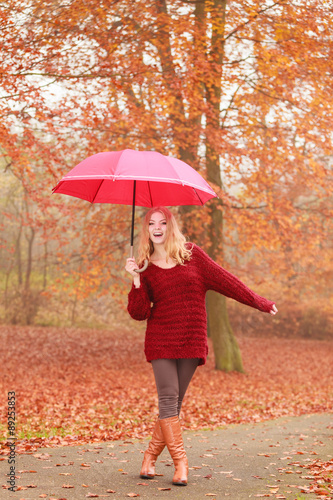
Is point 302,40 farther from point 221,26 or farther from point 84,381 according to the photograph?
point 84,381

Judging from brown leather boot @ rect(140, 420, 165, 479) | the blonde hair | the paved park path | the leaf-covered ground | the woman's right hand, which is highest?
the blonde hair

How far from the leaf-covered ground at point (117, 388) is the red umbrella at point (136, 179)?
2555mm

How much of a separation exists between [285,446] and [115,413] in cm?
309

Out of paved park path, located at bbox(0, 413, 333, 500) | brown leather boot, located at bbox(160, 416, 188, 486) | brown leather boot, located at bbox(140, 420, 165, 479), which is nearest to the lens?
paved park path, located at bbox(0, 413, 333, 500)

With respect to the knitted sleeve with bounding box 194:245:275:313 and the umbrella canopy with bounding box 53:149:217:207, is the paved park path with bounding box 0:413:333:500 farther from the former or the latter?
the umbrella canopy with bounding box 53:149:217:207

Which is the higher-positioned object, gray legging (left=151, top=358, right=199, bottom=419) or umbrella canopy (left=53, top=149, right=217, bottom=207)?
umbrella canopy (left=53, top=149, right=217, bottom=207)

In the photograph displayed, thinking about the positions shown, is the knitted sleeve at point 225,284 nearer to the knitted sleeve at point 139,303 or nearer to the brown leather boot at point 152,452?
the knitted sleeve at point 139,303

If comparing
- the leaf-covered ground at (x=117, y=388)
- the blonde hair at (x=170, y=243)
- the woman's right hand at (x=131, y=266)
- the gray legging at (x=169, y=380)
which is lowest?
the leaf-covered ground at (x=117, y=388)

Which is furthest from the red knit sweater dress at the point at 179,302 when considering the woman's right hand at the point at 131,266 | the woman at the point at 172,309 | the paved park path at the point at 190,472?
the paved park path at the point at 190,472

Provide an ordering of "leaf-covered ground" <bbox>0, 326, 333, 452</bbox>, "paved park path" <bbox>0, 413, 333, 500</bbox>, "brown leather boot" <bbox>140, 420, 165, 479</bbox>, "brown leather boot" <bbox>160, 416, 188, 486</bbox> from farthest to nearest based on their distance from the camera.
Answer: "leaf-covered ground" <bbox>0, 326, 333, 452</bbox> → "brown leather boot" <bbox>140, 420, 165, 479</bbox> → "brown leather boot" <bbox>160, 416, 188, 486</bbox> → "paved park path" <bbox>0, 413, 333, 500</bbox>

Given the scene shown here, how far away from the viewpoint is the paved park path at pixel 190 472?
404 cm

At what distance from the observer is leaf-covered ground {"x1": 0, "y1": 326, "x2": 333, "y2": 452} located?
768cm

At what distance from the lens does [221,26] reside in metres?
12.2

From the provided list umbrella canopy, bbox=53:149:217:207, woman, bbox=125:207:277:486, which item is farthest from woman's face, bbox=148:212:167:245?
umbrella canopy, bbox=53:149:217:207
